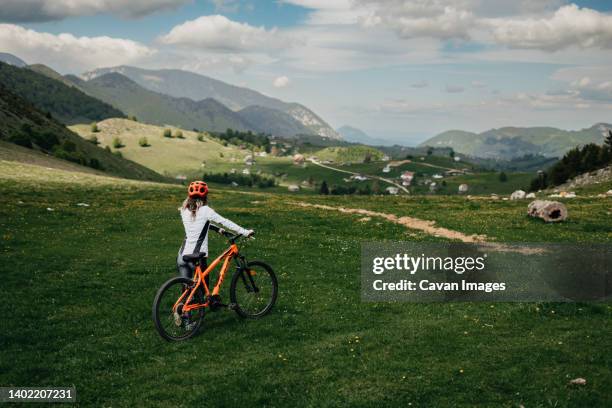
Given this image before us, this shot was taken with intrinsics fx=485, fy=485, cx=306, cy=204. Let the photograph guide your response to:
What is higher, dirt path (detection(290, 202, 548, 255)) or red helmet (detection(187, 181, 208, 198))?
red helmet (detection(187, 181, 208, 198))

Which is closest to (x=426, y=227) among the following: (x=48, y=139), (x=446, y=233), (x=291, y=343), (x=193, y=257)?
(x=446, y=233)

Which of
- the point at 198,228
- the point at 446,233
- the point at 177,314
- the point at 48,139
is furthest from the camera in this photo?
the point at 48,139

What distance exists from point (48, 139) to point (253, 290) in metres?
124

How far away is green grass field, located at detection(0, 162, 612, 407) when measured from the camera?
10789 millimetres

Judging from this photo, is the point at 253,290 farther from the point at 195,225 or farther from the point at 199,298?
the point at 195,225

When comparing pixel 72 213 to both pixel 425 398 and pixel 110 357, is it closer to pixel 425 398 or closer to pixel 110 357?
pixel 110 357

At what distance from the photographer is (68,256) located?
2442cm

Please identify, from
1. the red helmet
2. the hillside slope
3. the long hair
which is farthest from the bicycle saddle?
the hillside slope

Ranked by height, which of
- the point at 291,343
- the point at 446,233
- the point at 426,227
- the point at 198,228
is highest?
the point at 198,228

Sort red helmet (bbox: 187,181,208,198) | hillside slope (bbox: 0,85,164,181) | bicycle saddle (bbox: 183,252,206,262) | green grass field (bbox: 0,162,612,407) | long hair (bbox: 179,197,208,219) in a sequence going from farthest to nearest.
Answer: hillside slope (bbox: 0,85,164,181)
long hair (bbox: 179,197,208,219)
red helmet (bbox: 187,181,208,198)
bicycle saddle (bbox: 183,252,206,262)
green grass field (bbox: 0,162,612,407)

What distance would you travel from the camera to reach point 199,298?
14594mm

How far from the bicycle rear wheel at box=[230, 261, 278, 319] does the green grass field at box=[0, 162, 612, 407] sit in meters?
0.50

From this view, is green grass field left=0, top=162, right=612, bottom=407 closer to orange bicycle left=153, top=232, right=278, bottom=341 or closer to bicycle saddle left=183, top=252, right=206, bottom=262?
orange bicycle left=153, top=232, right=278, bottom=341

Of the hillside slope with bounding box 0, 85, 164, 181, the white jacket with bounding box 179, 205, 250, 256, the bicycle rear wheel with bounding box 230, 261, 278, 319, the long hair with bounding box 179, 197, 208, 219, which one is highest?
the hillside slope with bounding box 0, 85, 164, 181
